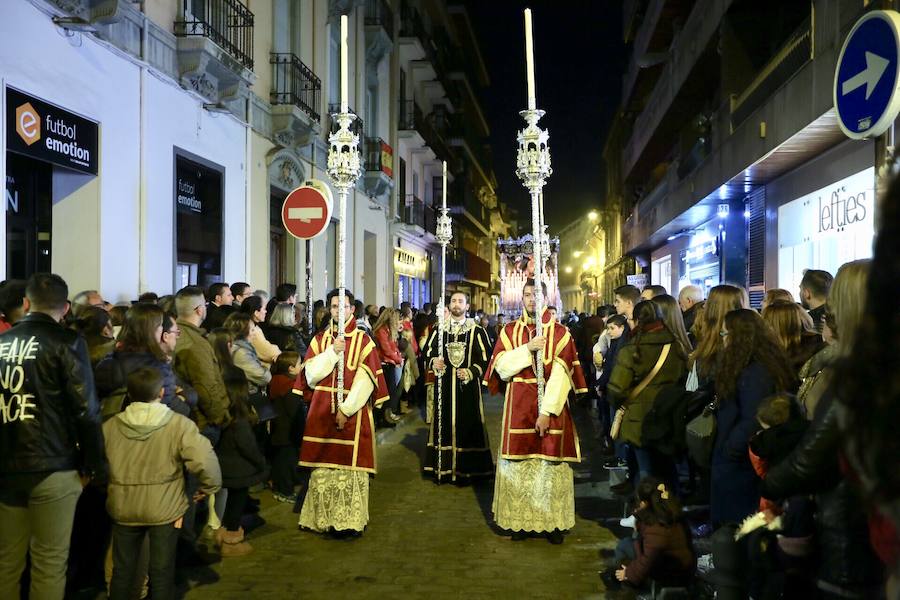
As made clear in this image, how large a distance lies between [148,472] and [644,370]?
375cm

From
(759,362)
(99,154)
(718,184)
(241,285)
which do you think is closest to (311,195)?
(241,285)

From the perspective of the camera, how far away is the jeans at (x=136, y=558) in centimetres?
434

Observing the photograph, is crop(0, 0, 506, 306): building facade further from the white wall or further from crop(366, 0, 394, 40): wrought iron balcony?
crop(366, 0, 394, 40): wrought iron balcony

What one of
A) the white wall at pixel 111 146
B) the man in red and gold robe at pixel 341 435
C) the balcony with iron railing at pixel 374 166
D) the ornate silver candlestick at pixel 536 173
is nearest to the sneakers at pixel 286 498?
the man in red and gold robe at pixel 341 435

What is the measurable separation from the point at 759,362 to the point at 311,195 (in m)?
5.77

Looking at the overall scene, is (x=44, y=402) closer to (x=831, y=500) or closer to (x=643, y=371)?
(x=831, y=500)

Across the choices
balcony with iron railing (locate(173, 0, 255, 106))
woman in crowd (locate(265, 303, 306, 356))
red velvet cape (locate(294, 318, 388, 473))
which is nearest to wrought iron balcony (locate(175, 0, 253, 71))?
balcony with iron railing (locate(173, 0, 255, 106))

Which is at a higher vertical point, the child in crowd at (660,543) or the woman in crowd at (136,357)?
the woman in crowd at (136,357)

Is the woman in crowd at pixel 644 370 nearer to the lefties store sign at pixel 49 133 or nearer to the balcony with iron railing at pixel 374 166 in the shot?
the lefties store sign at pixel 49 133

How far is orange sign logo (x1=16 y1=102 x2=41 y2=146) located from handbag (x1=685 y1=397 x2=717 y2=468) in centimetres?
693

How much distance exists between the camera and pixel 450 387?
9.03 metres

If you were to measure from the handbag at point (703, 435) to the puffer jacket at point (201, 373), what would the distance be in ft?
10.9

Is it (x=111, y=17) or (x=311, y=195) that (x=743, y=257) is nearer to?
(x=311, y=195)

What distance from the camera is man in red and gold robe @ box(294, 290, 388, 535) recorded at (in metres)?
6.50
